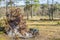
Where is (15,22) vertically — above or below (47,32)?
above

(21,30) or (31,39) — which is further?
(31,39)

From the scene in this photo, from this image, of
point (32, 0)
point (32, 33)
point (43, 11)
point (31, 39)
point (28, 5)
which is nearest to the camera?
point (31, 39)

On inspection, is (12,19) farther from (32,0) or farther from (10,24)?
(32,0)

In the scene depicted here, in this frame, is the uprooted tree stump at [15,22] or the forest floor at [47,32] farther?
the forest floor at [47,32]

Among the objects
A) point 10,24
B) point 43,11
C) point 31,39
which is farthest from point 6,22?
point 43,11

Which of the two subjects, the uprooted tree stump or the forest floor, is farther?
the forest floor

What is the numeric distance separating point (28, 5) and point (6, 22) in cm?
4193

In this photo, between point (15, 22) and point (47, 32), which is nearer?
point (15, 22)

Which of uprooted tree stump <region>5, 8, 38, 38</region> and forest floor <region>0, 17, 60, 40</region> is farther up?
uprooted tree stump <region>5, 8, 38, 38</region>

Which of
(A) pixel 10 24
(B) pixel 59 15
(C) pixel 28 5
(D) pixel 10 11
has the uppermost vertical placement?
(D) pixel 10 11

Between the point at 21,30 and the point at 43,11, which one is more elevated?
the point at 21,30

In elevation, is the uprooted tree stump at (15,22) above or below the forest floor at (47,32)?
above

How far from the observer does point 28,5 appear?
51.5 metres

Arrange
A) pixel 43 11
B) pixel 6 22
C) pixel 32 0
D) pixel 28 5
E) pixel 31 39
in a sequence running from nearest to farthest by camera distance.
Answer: pixel 6 22
pixel 31 39
pixel 32 0
pixel 28 5
pixel 43 11
